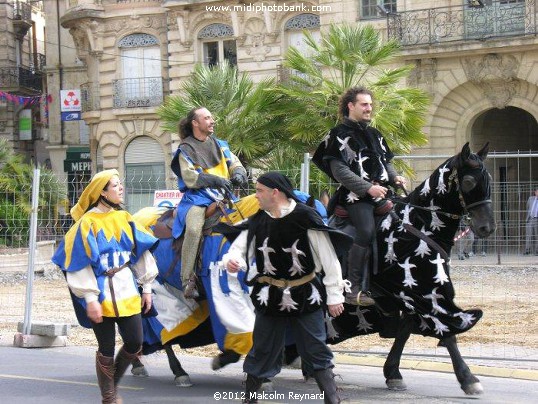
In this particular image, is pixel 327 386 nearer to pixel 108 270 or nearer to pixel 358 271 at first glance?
pixel 358 271

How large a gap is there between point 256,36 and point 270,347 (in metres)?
28.3

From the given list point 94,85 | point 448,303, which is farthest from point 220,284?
point 94,85

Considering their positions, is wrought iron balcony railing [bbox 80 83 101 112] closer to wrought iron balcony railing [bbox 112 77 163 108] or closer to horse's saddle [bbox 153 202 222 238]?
wrought iron balcony railing [bbox 112 77 163 108]

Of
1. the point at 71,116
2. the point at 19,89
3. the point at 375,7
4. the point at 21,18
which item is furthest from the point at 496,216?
the point at 21,18

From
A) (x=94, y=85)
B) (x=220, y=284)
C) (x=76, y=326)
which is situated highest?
(x=94, y=85)

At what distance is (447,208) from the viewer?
9047mm

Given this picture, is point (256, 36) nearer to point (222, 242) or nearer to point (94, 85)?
point (94, 85)

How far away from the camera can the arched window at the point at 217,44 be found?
36.5 meters

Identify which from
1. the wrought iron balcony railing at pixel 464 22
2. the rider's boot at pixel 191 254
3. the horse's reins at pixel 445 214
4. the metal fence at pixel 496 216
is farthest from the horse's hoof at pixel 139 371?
the wrought iron balcony railing at pixel 464 22

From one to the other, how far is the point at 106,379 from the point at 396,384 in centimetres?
257

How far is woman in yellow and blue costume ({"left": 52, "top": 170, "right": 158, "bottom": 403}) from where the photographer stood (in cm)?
823

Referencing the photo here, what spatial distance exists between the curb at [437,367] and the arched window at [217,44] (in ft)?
83.9

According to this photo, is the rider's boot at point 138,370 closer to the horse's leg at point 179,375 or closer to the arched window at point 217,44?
the horse's leg at point 179,375

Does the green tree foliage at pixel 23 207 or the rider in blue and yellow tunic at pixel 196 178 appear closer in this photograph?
the rider in blue and yellow tunic at pixel 196 178
